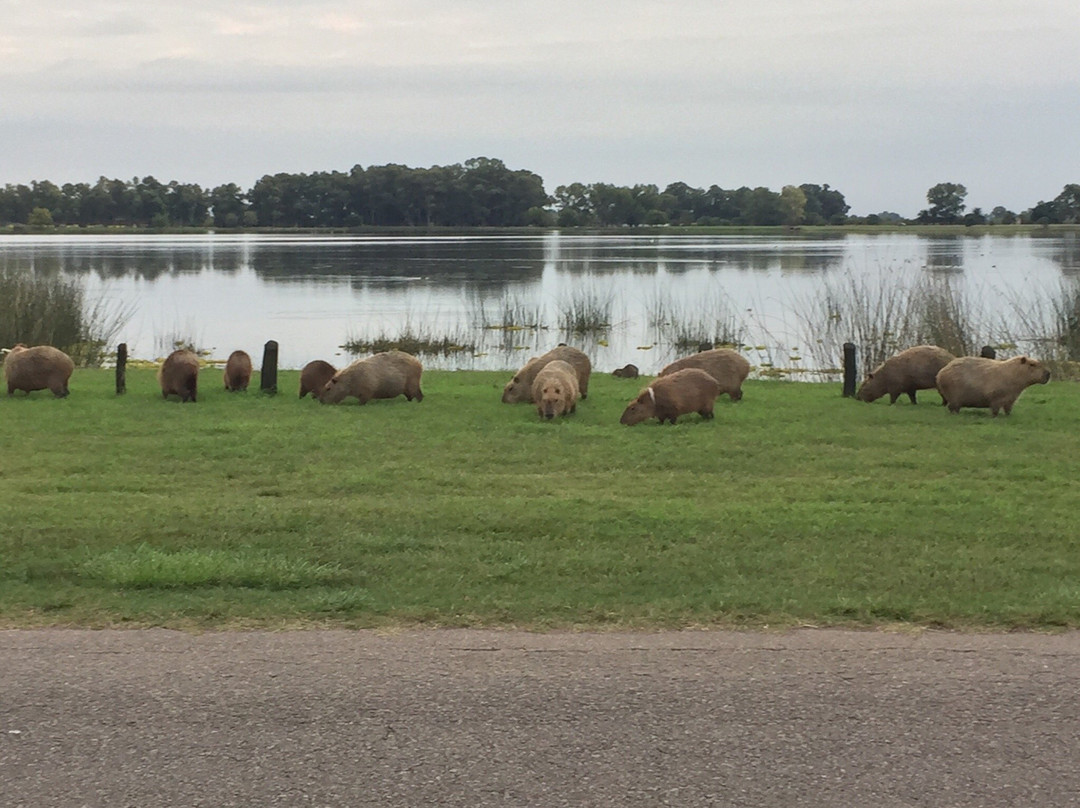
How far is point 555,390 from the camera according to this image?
42.5 ft

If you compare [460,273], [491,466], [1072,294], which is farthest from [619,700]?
[460,273]

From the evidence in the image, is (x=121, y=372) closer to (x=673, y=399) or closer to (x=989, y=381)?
(x=673, y=399)

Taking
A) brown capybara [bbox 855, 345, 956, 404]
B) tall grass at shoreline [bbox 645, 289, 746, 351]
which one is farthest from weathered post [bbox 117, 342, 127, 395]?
tall grass at shoreline [bbox 645, 289, 746, 351]

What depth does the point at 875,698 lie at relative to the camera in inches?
175

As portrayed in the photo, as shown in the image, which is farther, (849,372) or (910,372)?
(849,372)

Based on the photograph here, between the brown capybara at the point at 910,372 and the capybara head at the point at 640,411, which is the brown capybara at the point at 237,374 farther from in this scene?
the brown capybara at the point at 910,372

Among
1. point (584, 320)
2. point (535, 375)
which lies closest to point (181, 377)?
point (535, 375)

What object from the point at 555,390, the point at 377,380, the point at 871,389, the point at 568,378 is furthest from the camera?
the point at 377,380

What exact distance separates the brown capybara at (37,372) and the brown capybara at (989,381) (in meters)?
10.8

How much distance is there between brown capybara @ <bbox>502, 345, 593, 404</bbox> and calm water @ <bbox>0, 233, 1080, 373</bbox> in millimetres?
9314

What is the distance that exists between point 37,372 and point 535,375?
20.9 feet

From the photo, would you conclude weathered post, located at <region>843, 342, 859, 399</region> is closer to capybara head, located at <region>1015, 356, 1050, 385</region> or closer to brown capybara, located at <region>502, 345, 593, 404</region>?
capybara head, located at <region>1015, 356, 1050, 385</region>

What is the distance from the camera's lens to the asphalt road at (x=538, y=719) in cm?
374

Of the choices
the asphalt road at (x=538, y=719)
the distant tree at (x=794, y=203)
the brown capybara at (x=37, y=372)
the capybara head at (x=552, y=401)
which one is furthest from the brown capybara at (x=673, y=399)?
the distant tree at (x=794, y=203)
